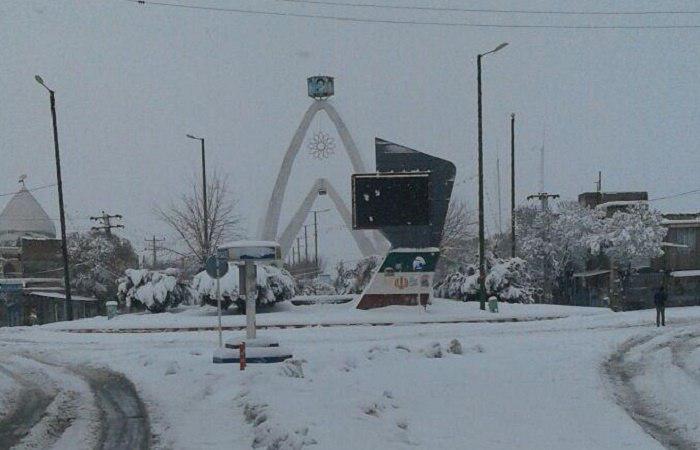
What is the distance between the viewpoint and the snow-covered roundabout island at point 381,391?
9734mm

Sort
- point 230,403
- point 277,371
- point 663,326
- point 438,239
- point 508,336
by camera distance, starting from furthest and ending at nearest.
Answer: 1. point 438,239
2. point 663,326
3. point 508,336
4. point 277,371
5. point 230,403

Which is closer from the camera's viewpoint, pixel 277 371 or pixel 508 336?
pixel 277 371

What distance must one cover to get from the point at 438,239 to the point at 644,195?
36863mm

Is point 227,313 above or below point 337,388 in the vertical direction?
below

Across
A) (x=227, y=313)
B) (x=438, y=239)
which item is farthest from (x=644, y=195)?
(x=227, y=313)

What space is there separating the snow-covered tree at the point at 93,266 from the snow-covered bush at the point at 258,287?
31.8 metres

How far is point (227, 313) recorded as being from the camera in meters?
33.3

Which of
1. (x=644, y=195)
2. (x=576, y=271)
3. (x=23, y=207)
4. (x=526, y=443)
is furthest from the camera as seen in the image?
(x=23, y=207)

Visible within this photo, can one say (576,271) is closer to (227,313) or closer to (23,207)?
(227,313)

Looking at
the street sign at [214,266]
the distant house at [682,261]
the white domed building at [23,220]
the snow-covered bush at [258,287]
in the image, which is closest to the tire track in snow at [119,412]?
the street sign at [214,266]

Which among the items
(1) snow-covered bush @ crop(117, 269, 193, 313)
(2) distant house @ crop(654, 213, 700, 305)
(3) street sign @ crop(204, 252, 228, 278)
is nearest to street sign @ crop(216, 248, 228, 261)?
(3) street sign @ crop(204, 252, 228, 278)

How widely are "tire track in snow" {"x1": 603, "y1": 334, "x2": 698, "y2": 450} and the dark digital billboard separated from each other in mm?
12611

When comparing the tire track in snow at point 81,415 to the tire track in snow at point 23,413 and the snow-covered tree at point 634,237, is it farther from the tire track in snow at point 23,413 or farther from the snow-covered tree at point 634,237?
the snow-covered tree at point 634,237

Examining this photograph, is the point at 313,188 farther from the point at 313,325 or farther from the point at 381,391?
the point at 381,391
